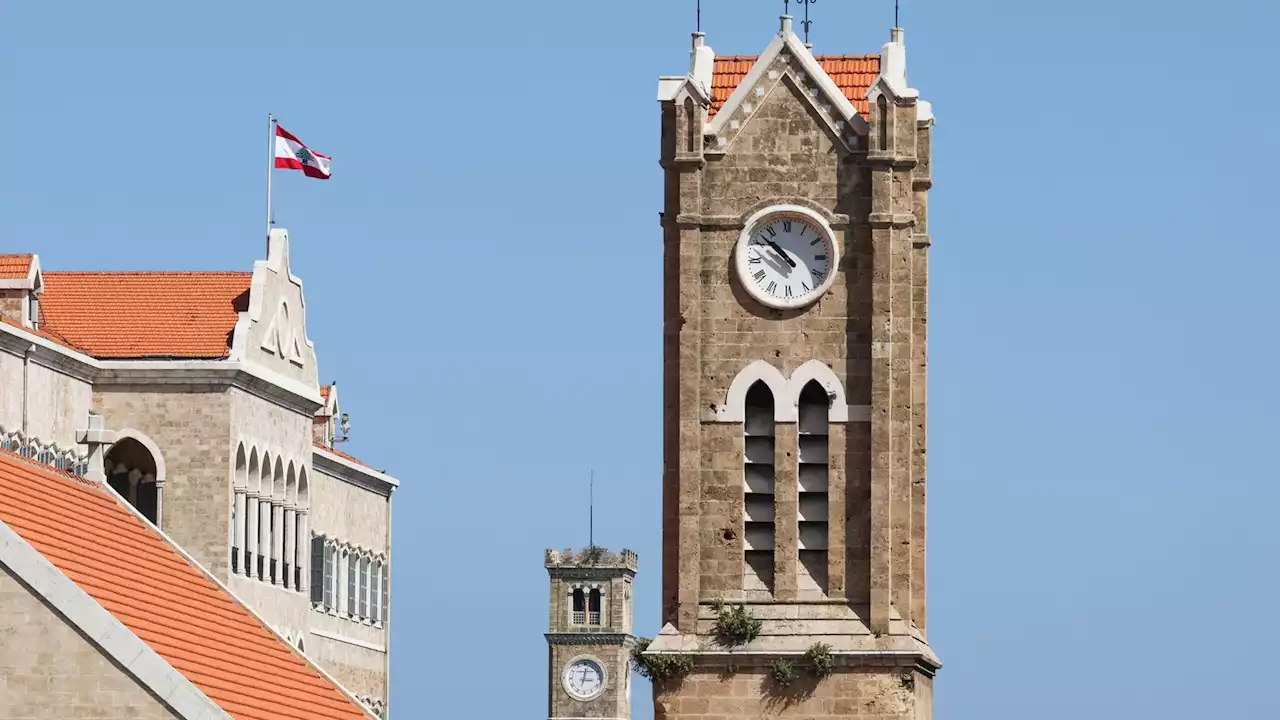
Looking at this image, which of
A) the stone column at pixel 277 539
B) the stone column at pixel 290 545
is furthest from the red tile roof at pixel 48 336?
the stone column at pixel 290 545

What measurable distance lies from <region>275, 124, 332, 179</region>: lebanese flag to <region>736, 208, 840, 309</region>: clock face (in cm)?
2250

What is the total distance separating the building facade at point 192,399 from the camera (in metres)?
67.6

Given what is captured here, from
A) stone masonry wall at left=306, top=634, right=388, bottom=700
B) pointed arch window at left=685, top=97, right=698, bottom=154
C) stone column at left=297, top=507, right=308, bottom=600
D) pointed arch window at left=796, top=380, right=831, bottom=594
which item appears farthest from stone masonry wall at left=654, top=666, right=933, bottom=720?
stone masonry wall at left=306, top=634, right=388, bottom=700

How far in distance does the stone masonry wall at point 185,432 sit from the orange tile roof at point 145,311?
856 millimetres

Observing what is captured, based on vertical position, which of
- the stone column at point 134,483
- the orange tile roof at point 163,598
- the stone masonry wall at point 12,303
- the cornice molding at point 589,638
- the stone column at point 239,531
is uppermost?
the cornice molding at point 589,638

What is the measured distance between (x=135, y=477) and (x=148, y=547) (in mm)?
7677

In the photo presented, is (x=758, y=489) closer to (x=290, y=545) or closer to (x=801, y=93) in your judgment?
(x=801, y=93)

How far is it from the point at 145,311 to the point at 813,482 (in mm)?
23398

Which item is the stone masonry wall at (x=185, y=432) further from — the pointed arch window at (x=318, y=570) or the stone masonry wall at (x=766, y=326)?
the stone masonry wall at (x=766, y=326)

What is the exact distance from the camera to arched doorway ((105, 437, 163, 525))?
6938 centimetres

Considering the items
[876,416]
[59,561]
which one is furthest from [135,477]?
[876,416]

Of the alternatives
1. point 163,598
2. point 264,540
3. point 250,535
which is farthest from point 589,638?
point 163,598

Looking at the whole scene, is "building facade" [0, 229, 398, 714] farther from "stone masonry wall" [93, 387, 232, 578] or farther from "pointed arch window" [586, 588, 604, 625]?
"pointed arch window" [586, 588, 604, 625]

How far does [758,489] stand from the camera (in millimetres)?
52281
